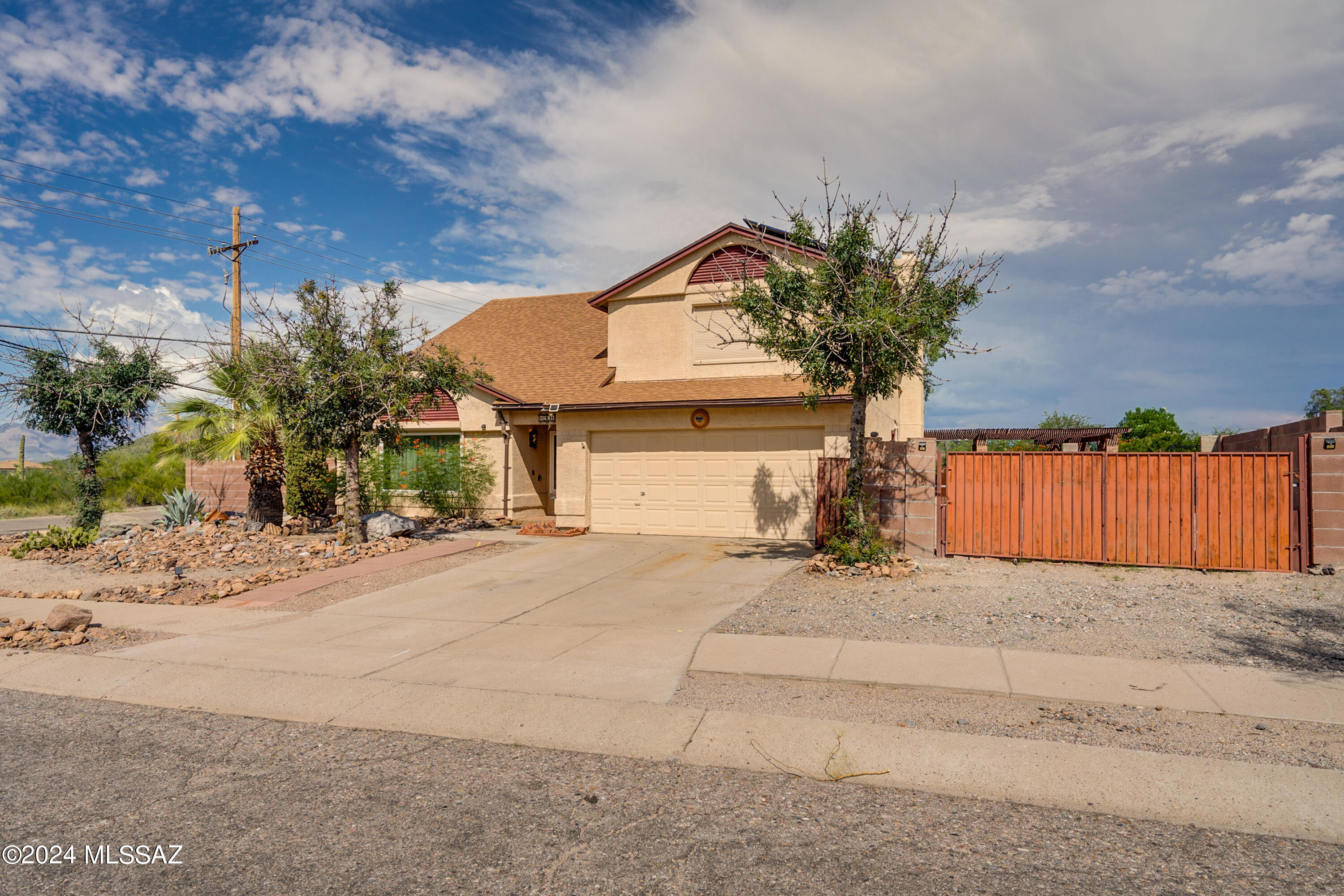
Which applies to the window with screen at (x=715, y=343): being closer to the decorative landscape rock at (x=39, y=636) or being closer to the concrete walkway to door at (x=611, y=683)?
the concrete walkway to door at (x=611, y=683)

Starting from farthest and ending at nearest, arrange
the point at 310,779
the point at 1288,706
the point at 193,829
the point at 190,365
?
the point at 190,365
the point at 1288,706
the point at 310,779
the point at 193,829

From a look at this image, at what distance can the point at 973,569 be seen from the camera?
37.9 ft

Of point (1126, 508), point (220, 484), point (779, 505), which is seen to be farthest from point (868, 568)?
point (220, 484)

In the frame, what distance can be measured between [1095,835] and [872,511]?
8.60m

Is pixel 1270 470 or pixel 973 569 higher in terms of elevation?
pixel 1270 470

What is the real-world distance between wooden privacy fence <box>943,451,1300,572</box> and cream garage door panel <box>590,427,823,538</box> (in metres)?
3.90

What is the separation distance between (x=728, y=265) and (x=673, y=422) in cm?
376

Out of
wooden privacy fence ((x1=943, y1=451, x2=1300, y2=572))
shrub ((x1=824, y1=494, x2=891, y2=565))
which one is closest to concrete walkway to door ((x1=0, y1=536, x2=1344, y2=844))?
shrub ((x1=824, y1=494, x2=891, y2=565))

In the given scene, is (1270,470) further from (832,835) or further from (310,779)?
(310,779)

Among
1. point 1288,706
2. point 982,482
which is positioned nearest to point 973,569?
point 982,482

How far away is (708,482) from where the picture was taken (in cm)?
1684

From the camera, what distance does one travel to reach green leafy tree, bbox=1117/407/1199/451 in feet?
120

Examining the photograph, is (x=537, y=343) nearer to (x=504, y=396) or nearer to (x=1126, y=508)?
(x=504, y=396)

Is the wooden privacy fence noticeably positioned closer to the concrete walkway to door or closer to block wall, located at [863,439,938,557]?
block wall, located at [863,439,938,557]
